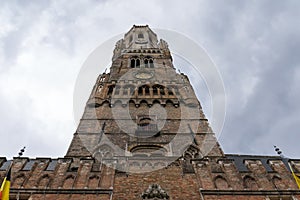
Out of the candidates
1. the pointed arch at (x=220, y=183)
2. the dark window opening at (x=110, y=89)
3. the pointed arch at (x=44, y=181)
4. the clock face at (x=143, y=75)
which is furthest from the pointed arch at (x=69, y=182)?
the clock face at (x=143, y=75)

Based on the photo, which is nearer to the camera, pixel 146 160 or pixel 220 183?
pixel 220 183

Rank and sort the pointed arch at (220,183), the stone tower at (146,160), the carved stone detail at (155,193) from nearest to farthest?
the carved stone detail at (155,193), the stone tower at (146,160), the pointed arch at (220,183)

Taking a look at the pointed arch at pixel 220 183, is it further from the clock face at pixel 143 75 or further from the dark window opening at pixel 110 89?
the clock face at pixel 143 75

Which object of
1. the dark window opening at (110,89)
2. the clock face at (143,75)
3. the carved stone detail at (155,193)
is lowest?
the carved stone detail at (155,193)

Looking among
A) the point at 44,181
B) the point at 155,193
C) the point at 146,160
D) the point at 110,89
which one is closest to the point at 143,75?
the point at 110,89

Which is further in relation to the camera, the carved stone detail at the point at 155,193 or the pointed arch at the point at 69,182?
the pointed arch at the point at 69,182

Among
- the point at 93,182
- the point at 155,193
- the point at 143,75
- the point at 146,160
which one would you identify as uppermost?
Answer: the point at 143,75

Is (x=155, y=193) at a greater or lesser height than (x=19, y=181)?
lesser

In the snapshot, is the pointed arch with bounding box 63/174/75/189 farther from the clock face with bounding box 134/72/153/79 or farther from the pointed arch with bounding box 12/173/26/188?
the clock face with bounding box 134/72/153/79

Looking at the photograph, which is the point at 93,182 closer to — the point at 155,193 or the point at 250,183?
the point at 155,193

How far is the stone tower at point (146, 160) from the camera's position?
43.0 feet

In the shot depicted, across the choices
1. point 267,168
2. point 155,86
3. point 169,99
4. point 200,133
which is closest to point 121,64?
point 155,86

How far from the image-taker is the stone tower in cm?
1309

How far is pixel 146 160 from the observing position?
47.1 feet
